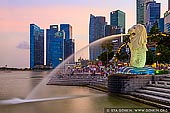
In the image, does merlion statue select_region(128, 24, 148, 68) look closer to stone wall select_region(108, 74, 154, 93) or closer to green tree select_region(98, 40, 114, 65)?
stone wall select_region(108, 74, 154, 93)

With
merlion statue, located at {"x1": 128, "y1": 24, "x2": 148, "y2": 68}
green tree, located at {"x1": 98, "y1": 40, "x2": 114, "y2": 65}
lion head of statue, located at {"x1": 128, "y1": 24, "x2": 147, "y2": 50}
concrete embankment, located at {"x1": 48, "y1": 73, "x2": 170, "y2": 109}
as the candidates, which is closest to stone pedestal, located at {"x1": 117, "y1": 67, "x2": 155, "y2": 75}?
merlion statue, located at {"x1": 128, "y1": 24, "x2": 148, "y2": 68}

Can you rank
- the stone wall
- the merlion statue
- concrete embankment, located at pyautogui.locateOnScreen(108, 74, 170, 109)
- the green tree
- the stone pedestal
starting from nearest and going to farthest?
concrete embankment, located at pyautogui.locateOnScreen(108, 74, 170, 109)
the stone wall
the stone pedestal
the merlion statue
the green tree

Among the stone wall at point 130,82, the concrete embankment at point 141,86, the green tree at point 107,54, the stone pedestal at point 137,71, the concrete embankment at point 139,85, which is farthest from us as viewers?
the green tree at point 107,54

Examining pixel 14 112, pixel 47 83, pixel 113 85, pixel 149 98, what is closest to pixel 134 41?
pixel 113 85

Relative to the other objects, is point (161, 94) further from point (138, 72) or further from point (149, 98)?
point (138, 72)

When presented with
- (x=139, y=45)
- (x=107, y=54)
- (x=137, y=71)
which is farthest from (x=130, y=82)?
(x=107, y=54)

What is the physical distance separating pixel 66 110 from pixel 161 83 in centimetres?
700

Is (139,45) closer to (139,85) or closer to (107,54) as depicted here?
(139,85)

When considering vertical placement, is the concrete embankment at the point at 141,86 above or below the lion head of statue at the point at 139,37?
below

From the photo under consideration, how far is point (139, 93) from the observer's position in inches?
640

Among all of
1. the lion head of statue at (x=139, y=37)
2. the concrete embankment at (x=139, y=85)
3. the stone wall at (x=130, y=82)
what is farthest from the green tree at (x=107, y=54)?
the stone wall at (x=130, y=82)

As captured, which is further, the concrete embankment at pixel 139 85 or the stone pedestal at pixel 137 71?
the stone pedestal at pixel 137 71

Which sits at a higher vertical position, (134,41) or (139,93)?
(134,41)

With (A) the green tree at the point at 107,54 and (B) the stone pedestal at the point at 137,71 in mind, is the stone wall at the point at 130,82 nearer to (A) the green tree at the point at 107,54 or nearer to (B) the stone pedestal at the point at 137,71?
(B) the stone pedestal at the point at 137,71
